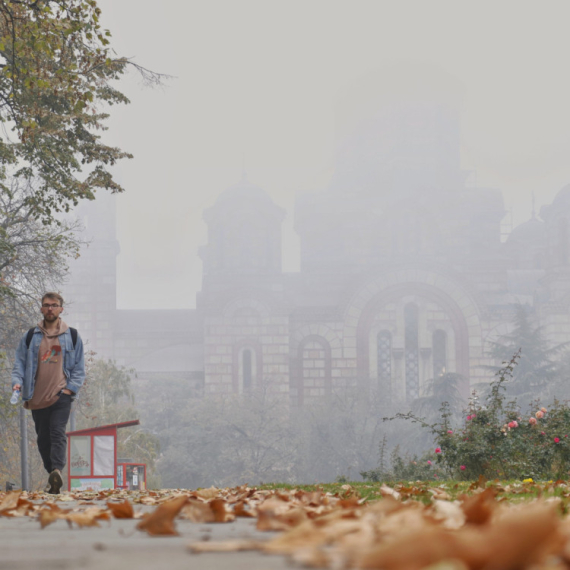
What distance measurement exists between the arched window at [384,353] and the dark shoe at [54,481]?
171ft

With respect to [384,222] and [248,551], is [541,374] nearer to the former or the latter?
[384,222]

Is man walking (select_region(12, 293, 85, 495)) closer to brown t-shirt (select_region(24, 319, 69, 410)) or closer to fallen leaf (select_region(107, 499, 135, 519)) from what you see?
brown t-shirt (select_region(24, 319, 69, 410))

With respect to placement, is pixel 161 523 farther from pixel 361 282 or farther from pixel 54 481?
pixel 361 282

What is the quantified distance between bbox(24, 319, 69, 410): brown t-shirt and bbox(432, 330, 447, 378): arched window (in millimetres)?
52726

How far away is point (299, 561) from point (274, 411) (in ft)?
151

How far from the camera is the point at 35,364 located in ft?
19.7

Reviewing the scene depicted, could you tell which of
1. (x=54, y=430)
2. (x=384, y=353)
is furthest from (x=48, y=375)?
(x=384, y=353)

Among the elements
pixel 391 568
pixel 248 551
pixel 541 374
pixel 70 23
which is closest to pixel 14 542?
pixel 248 551

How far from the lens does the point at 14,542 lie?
1977mm

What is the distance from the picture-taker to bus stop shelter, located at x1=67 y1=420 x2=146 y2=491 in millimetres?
16734

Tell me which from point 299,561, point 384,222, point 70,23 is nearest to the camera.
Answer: point 299,561

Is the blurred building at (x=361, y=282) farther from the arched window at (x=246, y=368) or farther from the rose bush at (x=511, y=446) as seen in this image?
the rose bush at (x=511, y=446)

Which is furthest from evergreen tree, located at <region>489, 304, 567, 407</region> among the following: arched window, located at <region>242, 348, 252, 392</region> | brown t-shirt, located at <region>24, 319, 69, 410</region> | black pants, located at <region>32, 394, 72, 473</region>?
brown t-shirt, located at <region>24, 319, 69, 410</region>

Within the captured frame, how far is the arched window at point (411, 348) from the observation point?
56.8 metres
